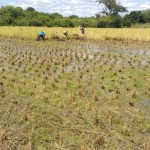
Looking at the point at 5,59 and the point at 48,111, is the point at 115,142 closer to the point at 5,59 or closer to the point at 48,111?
the point at 48,111

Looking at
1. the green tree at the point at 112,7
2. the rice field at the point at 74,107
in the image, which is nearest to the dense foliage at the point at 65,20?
the green tree at the point at 112,7

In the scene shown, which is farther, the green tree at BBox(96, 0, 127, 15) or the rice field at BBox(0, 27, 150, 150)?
the green tree at BBox(96, 0, 127, 15)

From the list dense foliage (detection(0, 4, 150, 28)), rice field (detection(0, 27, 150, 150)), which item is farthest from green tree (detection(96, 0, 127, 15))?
rice field (detection(0, 27, 150, 150))

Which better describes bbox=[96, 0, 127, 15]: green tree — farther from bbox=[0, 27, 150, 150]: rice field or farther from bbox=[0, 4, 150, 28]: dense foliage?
bbox=[0, 27, 150, 150]: rice field

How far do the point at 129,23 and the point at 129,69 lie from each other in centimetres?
3538

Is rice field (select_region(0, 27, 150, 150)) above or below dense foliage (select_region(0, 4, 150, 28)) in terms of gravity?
below

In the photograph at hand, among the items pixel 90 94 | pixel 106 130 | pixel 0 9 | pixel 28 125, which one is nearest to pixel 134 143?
pixel 106 130

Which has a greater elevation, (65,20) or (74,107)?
(65,20)

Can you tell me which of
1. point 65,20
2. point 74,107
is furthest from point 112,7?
point 74,107

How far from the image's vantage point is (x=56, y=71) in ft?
29.6

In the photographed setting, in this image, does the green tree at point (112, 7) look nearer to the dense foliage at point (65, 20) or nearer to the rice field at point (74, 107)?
the dense foliage at point (65, 20)

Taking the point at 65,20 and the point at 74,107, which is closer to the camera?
the point at 74,107

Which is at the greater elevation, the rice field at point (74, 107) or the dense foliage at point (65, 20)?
the dense foliage at point (65, 20)

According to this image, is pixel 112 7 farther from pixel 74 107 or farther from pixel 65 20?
pixel 74 107
